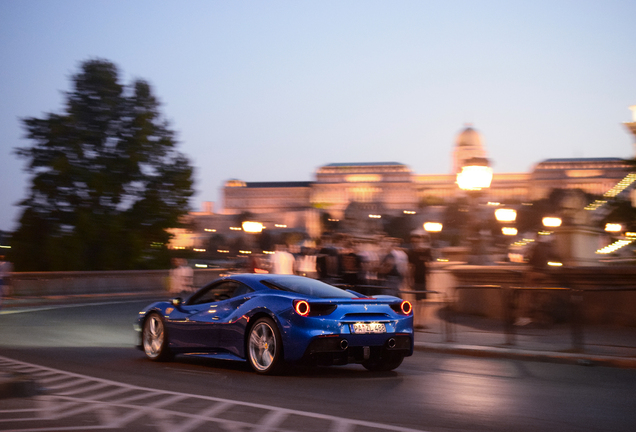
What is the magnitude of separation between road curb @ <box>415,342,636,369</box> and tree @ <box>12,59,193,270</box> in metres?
31.2

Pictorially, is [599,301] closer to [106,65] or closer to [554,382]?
[554,382]

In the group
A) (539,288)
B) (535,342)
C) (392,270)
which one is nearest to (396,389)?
(535,342)

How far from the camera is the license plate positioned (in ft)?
28.5

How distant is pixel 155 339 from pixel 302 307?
2.98 meters

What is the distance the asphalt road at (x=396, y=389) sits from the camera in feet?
20.7

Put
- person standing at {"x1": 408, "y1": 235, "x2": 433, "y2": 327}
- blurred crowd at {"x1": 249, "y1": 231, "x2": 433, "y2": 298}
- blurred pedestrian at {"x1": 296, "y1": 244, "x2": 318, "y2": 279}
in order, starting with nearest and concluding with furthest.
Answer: blurred crowd at {"x1": 249, "y1": 231, "x2": 433, "y2": 298} → person standing at {"x1": 408, "y1": 235, "x2": 433, "y2": 327} → blurred pedestrian at {"x1": 296, "y1": 244, "x2": 318, "y2": 279}

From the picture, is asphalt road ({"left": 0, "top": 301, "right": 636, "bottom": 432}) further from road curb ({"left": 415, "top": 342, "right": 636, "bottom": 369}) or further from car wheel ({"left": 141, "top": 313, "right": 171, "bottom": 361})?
road curb ({"left": 415, "top": 342, "right": 636, "bottom": 369})

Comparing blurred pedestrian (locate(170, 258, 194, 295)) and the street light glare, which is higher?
the street light glare

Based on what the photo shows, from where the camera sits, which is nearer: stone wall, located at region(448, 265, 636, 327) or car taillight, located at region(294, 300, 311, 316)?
car taillight, located at region(294, 300, 311, 316)

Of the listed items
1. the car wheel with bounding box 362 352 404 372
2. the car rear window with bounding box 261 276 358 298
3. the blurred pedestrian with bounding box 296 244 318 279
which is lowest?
the car wheel with bounding box 362 352 404 372

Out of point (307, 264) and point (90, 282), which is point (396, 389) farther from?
point (90, 282)

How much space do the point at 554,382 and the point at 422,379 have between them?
143cm

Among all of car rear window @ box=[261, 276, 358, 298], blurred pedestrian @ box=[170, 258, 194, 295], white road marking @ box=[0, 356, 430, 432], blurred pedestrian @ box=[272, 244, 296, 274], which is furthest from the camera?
blurred pedestrian @ box=[170, 258, 194, 295]

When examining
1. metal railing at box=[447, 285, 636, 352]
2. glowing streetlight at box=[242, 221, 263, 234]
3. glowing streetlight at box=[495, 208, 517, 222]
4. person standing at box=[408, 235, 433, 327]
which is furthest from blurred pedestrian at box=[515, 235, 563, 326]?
glowing streetlight at box=[242, 221, 263, 234]
